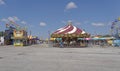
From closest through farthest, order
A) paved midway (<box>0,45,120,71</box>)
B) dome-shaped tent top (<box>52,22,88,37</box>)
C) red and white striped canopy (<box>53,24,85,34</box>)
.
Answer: paved midway (<box>0,45,120,71</box>) → dome-shaped tent top (<box>52,22,88,37</box>) → red and white striped canopy (<box>53,24,85,34</box>)

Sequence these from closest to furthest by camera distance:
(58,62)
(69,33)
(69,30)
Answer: (58,62), (69,33), (69,30)

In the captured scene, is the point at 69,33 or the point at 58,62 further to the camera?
the point at 69,33

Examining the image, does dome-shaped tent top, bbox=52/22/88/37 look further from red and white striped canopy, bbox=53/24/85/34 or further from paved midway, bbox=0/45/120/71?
paved midway, bbox=0/45/120/71

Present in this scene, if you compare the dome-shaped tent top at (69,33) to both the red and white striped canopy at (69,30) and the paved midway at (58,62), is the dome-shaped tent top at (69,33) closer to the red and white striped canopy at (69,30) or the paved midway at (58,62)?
the red and white striped canopy at (69,30)

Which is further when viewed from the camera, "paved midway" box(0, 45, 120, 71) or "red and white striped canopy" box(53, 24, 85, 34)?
"red and white striped canopy" box(53, 24, 85, 34)

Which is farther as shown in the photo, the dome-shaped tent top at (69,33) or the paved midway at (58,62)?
the dome-shaped tent top at (69,33)

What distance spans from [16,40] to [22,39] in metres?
1.81

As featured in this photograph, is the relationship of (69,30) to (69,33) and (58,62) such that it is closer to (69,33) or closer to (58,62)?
(69,33)

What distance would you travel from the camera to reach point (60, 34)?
180ft

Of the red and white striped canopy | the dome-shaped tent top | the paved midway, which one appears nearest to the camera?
the paved midway

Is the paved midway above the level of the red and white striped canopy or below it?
below

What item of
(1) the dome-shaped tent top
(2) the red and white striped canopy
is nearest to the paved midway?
(1) the dome-shaped tent top

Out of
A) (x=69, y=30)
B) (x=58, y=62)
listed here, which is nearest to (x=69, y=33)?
(x=69, y=30)

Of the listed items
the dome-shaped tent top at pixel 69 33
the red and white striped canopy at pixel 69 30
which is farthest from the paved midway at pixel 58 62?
the red and white striped canopy at pixel 69 30
